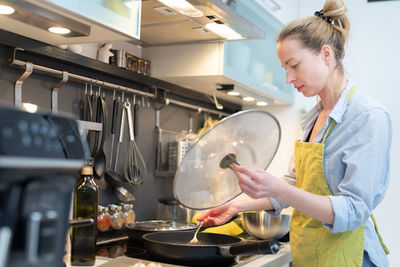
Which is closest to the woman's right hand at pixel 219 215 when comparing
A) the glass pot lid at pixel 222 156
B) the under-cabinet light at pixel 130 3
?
the glass pot lid at pixel 222 156

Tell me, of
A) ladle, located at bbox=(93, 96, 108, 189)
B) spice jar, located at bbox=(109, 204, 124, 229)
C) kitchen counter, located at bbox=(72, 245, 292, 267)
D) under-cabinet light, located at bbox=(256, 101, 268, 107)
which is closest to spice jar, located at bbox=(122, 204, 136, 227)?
spice jar, located at bbox=(109, 204, 124, 229)

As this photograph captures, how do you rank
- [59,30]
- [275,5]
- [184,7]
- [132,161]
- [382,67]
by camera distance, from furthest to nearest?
[382,67], [275,5], [132,161], [184,7], [59,30]

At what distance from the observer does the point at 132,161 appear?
1876 mm

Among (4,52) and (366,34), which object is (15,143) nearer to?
(4,52)

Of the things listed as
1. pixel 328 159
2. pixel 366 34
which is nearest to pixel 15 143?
pixel 328 159

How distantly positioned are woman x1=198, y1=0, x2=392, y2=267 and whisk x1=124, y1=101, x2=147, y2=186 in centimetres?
71

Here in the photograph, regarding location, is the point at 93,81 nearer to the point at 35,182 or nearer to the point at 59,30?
the point at 59,30

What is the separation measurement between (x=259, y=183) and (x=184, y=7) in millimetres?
624

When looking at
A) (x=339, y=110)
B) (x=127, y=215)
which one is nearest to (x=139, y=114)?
(x=127, y=215)

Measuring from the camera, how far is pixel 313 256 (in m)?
1.32

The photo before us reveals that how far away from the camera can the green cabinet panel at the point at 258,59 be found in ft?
6.20

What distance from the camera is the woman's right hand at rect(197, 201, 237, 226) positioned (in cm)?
149

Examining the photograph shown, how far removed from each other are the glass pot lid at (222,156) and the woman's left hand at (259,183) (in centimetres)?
13

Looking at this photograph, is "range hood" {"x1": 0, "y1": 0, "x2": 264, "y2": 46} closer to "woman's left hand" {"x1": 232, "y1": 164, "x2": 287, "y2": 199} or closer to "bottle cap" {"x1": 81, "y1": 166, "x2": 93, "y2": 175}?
"bottle cap" {"x1": 81, "y1": 166, "x2": 93, "y2": 175}
